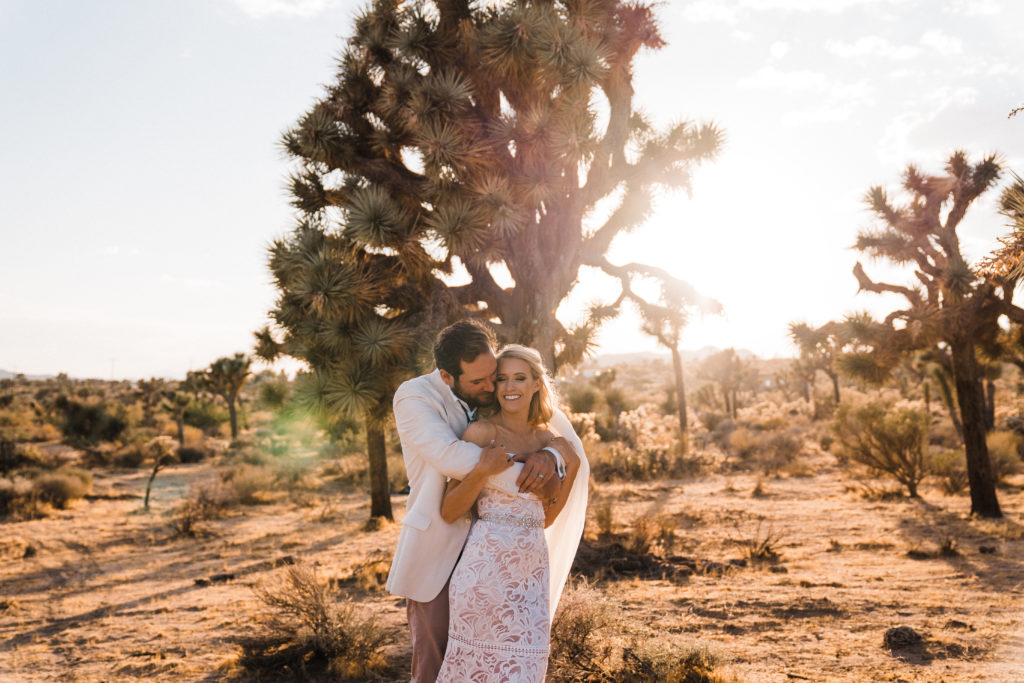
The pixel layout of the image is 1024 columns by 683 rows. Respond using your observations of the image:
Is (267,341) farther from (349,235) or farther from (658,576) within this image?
(658,576)

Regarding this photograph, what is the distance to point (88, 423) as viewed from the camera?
90.5 feet

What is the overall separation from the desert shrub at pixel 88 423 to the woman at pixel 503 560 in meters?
28.3

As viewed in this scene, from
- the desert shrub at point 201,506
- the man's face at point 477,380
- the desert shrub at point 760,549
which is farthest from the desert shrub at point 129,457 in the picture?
the man's face at point 477,380

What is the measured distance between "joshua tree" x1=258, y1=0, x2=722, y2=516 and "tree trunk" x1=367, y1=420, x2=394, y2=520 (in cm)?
278

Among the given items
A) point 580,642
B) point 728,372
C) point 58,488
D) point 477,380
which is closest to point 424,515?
point 477,380

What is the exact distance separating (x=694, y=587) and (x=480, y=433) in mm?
5482

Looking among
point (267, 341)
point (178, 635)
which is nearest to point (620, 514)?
point (267, 341)

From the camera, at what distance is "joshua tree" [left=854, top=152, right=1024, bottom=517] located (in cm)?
980

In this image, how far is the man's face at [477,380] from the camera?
2.88m

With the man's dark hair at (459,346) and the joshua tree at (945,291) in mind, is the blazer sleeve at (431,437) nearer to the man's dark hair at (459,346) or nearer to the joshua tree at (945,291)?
the man's dark hair at (459,346)

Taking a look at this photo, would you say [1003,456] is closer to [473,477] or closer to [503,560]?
[503,560]

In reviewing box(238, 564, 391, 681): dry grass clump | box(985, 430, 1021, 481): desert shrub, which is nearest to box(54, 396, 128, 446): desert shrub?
box(238, 564, 391, 681): dry grass clump

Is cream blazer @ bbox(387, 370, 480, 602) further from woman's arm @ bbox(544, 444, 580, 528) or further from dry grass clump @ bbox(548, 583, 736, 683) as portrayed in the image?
dry grass clump @ bbox(548, 583, 736, 683)

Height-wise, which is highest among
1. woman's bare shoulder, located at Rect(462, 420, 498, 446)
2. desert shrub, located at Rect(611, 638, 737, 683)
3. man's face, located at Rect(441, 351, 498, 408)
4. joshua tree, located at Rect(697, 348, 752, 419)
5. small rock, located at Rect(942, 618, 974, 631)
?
joshua tree, located at Rect(697, 348, 752, 419)
